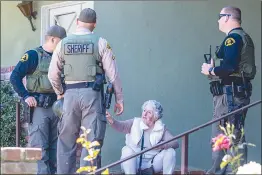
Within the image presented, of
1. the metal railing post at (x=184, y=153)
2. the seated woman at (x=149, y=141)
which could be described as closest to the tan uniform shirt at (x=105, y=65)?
the seated woman at (x=149, y=141)

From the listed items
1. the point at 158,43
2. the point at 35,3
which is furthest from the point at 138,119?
the point at 35,3

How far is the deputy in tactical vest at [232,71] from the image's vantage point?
651 centimetres

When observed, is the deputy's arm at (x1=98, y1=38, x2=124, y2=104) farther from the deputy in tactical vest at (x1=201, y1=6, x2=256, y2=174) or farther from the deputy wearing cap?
the deputy in tactical vest at (x1=201, y1=6, x2=256, y2=174)

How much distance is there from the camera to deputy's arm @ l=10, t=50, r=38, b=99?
23.7ft

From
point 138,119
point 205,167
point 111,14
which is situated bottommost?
point 205,167

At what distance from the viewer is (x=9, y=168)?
5402mm

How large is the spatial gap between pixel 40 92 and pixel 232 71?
6.72 feet

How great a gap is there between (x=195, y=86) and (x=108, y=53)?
241 cm

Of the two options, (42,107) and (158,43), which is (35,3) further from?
(42,107)

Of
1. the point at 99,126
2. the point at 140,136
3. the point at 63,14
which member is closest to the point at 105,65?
the point at 99,126

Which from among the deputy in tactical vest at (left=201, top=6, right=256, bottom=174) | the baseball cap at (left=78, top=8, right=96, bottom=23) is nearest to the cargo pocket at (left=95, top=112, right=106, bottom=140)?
the baseball cap at (left=78, top=8, right=96, bottom=23)

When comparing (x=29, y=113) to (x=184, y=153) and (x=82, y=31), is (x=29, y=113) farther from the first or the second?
(x=184, y=153)

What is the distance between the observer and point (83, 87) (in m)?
6.26

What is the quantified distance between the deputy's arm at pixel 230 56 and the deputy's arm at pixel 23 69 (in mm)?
1912
